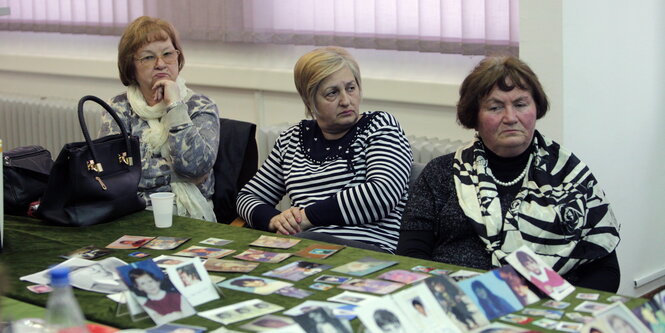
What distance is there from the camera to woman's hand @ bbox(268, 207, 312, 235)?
11.2 feet

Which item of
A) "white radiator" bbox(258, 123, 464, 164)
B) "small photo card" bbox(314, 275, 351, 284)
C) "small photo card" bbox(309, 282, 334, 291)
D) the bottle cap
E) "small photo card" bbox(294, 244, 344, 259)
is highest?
the bottle cap

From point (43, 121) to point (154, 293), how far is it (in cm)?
420

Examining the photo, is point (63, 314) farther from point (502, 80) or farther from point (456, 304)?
point (502, 80)

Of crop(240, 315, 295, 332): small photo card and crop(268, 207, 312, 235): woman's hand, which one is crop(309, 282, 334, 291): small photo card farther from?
crop(268, 207, 312, 235): woman's hand

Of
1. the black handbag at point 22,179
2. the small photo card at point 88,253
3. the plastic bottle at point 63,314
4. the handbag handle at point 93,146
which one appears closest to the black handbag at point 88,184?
the handbag handle at point 93,146

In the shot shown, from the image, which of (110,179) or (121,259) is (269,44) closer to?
(110,179)

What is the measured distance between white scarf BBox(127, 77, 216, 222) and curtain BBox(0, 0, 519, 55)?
43.3 inches

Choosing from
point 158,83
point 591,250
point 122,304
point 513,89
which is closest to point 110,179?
point 158,83

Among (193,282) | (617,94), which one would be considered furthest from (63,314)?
(617,94)

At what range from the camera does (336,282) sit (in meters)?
2.42

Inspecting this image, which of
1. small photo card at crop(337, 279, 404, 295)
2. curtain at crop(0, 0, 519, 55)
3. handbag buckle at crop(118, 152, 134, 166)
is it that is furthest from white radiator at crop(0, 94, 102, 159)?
small photo card at crop(337, 279, 404, 295)

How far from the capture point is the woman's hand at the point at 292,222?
11.2 feet

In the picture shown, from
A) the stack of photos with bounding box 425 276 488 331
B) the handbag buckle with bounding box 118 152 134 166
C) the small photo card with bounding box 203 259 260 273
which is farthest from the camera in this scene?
the handbag buckle with bounding box 118 152 134 166

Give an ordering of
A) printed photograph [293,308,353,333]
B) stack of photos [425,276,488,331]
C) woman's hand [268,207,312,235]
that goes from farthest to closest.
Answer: woman's hand [268,207,312,235] < stack of photos [425,276,488,331] < printed photograph [293,308,353,333]
